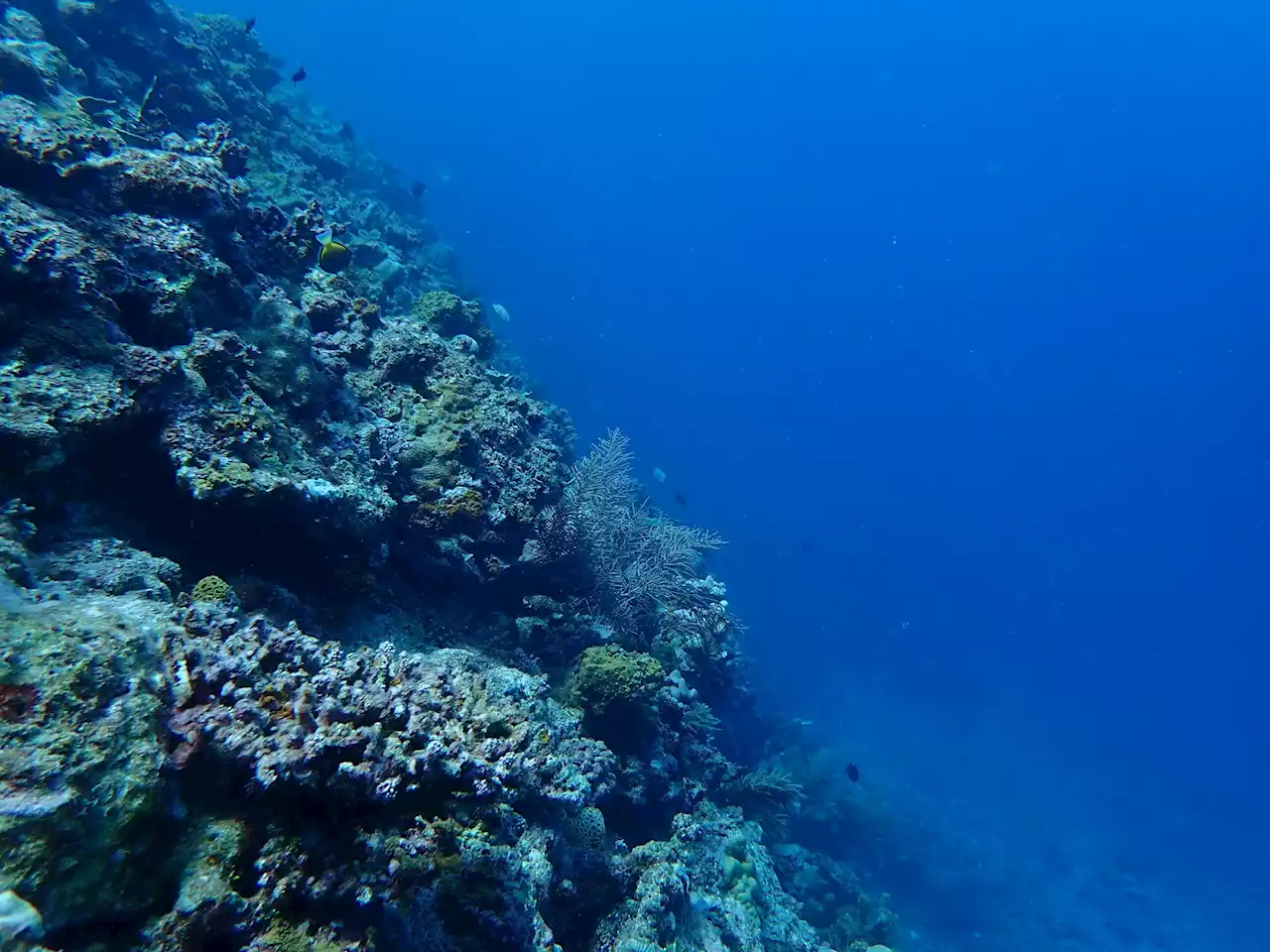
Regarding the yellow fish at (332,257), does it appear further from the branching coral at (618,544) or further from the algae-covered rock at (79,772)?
the algae-covered rock at (79,772)

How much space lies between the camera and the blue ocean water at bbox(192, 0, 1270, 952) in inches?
1222

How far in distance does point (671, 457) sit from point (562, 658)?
49794 mm

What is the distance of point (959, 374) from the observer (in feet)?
348

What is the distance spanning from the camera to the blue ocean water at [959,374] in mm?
31031

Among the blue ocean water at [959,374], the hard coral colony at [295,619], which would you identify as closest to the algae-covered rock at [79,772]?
the hard coral colony at [295,619]

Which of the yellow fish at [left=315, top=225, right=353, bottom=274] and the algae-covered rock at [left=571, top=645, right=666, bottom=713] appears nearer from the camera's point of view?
the algae-covered rock at [left=571, top=645, right=666, bottom=713]

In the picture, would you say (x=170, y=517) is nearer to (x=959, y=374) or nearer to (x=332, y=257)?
(x=332, y=257)

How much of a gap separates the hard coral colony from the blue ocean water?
625 inches

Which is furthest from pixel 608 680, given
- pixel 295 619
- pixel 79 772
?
pixel 79 772

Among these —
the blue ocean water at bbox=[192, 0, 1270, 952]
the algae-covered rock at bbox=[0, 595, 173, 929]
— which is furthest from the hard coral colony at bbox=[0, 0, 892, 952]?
the blue ocean water at bbox=[192, 0, 1270, 952]

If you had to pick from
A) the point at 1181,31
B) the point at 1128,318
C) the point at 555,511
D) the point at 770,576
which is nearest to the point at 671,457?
the point at 770,576

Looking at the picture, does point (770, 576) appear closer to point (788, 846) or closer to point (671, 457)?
point (671, 457)

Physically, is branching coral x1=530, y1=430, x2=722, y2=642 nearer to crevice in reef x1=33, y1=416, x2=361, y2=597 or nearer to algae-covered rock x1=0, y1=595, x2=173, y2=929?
crevice in reef x1=33, y1=416, x2=361, y2=597

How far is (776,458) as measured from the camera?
69500mm
